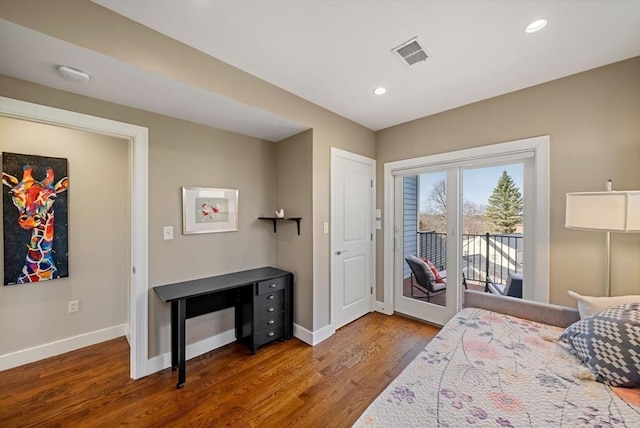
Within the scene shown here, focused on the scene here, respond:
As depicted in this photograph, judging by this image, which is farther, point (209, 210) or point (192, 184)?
point (209, 210)

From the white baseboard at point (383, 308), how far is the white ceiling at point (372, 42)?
269 centimetres

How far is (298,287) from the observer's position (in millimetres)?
2912

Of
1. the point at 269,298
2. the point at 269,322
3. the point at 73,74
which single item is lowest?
the point at 269,322

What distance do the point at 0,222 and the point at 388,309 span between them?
4.17 metres

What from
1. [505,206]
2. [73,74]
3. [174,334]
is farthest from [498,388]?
[73,74]

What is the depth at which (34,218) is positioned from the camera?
2.40 meters

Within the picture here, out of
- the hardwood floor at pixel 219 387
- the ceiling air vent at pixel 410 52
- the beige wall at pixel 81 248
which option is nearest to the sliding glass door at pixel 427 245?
the hardwood floor at pixel 219 387

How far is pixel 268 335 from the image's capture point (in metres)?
2.67

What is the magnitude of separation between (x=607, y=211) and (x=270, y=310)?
2800 mm

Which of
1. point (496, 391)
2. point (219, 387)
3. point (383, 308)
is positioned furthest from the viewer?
point (383, 308)

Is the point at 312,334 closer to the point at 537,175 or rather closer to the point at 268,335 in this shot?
the point at 268,335

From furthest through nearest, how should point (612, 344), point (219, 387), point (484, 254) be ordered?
point (484, 254), point (219, 387), point (612, 344)

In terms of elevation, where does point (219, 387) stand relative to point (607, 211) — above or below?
below

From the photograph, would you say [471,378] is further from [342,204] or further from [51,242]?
[51,242]
